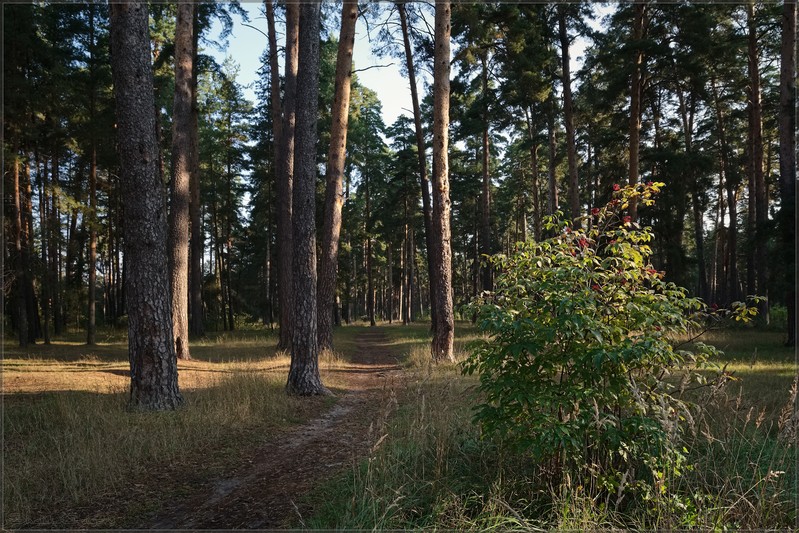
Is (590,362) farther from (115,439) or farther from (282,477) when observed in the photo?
(115,439)

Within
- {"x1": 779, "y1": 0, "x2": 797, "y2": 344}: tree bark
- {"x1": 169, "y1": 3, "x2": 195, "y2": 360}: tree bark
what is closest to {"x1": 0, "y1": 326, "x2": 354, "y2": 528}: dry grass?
{"x1": 169, "y1": 3, "x2": 195, "y2": 360}: tree bark

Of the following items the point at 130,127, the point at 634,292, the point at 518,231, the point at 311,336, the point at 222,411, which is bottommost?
the point at 222,411

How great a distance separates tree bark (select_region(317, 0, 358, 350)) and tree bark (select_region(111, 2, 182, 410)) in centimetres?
643

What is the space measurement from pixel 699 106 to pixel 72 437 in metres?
30.5

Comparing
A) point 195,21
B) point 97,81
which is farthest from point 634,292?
point 97,81

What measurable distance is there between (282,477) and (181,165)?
11.1 meters

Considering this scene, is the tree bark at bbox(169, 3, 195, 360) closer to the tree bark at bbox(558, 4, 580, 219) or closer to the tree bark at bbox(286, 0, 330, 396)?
the tree bark at bbox(286, 0, 330, 396)

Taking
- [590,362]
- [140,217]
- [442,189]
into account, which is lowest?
[590,362]

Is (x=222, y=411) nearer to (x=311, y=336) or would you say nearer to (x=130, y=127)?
(x=311, y=336)

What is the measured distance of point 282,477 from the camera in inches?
189

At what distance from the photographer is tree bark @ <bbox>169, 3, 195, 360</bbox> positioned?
12.5 m

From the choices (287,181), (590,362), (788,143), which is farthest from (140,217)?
(788,143)

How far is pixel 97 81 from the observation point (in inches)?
690

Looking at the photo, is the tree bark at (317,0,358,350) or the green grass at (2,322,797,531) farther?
the tree bark at (317,0,358,350)
